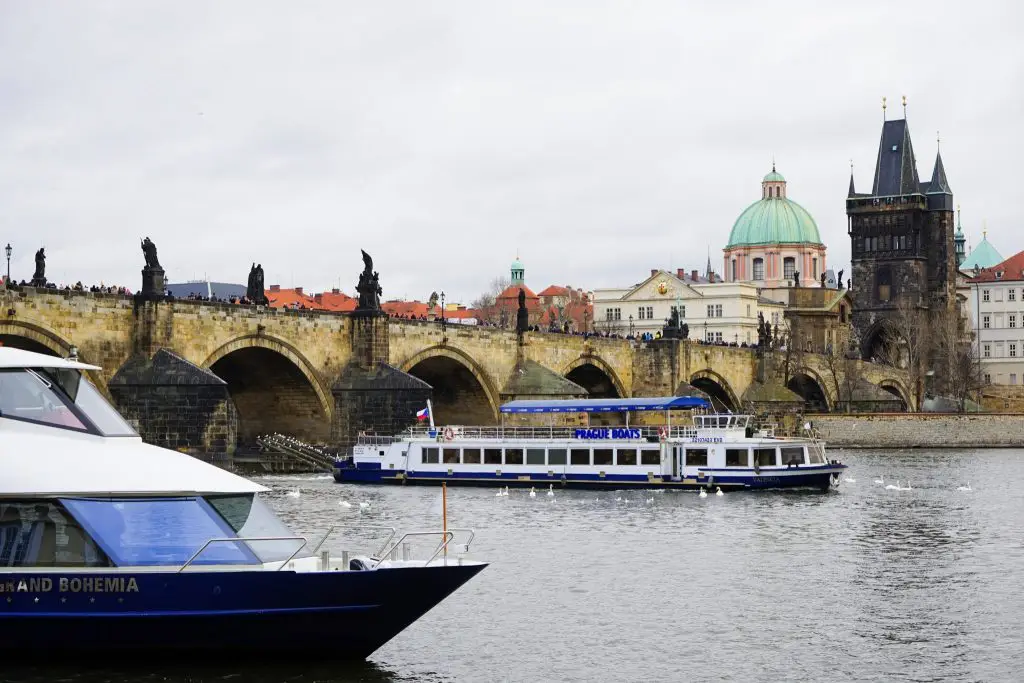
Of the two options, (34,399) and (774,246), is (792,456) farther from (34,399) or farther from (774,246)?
(774,246)

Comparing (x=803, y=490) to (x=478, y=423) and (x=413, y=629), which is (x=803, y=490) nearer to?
(x=478, y=423)

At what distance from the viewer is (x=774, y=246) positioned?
15162cm

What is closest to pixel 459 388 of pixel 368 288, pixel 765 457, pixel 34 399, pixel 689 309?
pixel 368 288

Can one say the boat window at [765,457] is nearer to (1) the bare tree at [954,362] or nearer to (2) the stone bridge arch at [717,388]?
(2) the stone bridge arch at [717,388]

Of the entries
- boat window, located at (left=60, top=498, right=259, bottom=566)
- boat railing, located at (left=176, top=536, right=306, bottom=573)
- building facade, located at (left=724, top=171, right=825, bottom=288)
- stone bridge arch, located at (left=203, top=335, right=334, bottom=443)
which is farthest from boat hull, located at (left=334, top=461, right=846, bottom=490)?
building facade, located at (left=724, top=171, right=825, bottom=288)

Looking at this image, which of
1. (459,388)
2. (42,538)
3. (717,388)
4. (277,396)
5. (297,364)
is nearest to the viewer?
(42,538)

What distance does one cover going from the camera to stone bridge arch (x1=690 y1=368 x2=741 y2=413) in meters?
90.1

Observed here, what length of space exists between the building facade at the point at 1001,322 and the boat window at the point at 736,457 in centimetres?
9193

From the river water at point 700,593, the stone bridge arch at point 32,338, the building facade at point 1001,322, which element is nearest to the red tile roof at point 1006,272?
the building facade at point 1001,322

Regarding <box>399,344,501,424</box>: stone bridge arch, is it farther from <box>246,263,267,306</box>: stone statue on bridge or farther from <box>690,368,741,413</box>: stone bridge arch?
<box>690,368,741,413</box>: stone bridge arch

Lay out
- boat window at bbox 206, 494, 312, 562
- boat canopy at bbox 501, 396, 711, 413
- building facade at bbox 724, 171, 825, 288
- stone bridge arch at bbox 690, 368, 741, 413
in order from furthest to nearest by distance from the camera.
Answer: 1. building facade at bbox 724, 171, 825, 288
2. stone bridge arch at bbox 690, 368, 741, 413
3. boat canopy at bbox 501, 396, 711, 413
4. boat window at bbox 206, 494, 312, 562

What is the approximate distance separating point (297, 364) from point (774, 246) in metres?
101

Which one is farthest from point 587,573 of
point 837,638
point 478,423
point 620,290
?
point 620,290

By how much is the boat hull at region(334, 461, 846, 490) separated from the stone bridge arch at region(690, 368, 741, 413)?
3707 centimetres
